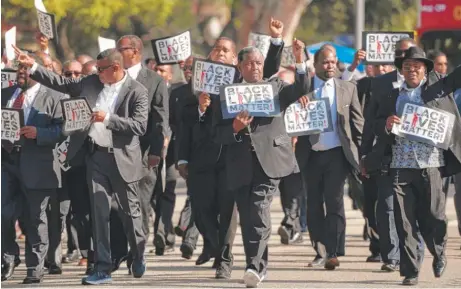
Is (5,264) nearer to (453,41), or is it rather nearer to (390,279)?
(390,279)

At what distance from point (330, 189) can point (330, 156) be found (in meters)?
0.31

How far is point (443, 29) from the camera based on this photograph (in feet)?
78.9

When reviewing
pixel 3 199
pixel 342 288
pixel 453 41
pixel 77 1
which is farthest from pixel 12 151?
pixel 77 1

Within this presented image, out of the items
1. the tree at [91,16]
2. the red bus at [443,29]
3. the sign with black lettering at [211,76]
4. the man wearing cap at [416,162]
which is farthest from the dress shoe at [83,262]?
the tree at [91,16]

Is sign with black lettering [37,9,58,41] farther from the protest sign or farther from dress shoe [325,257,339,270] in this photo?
dress shoe [325,257,339,270]

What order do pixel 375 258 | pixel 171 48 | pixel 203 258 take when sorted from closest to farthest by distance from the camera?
pixel 203 258 → pixel 375 258 → pixel 171 48

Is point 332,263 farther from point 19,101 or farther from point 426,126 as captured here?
point 19,101

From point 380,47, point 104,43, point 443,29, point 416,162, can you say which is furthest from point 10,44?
point 443,29

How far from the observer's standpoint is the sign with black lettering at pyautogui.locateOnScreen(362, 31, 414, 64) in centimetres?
1622

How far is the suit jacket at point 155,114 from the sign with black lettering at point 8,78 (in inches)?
46.2

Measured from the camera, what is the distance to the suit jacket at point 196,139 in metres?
14.8

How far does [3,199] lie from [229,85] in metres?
2.35

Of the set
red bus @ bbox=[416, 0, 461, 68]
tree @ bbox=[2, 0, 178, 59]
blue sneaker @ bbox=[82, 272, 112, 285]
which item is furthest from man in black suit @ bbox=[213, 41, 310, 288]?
tree @ bbox=[2, 0, 178, 59]

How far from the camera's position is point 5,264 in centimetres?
1460
